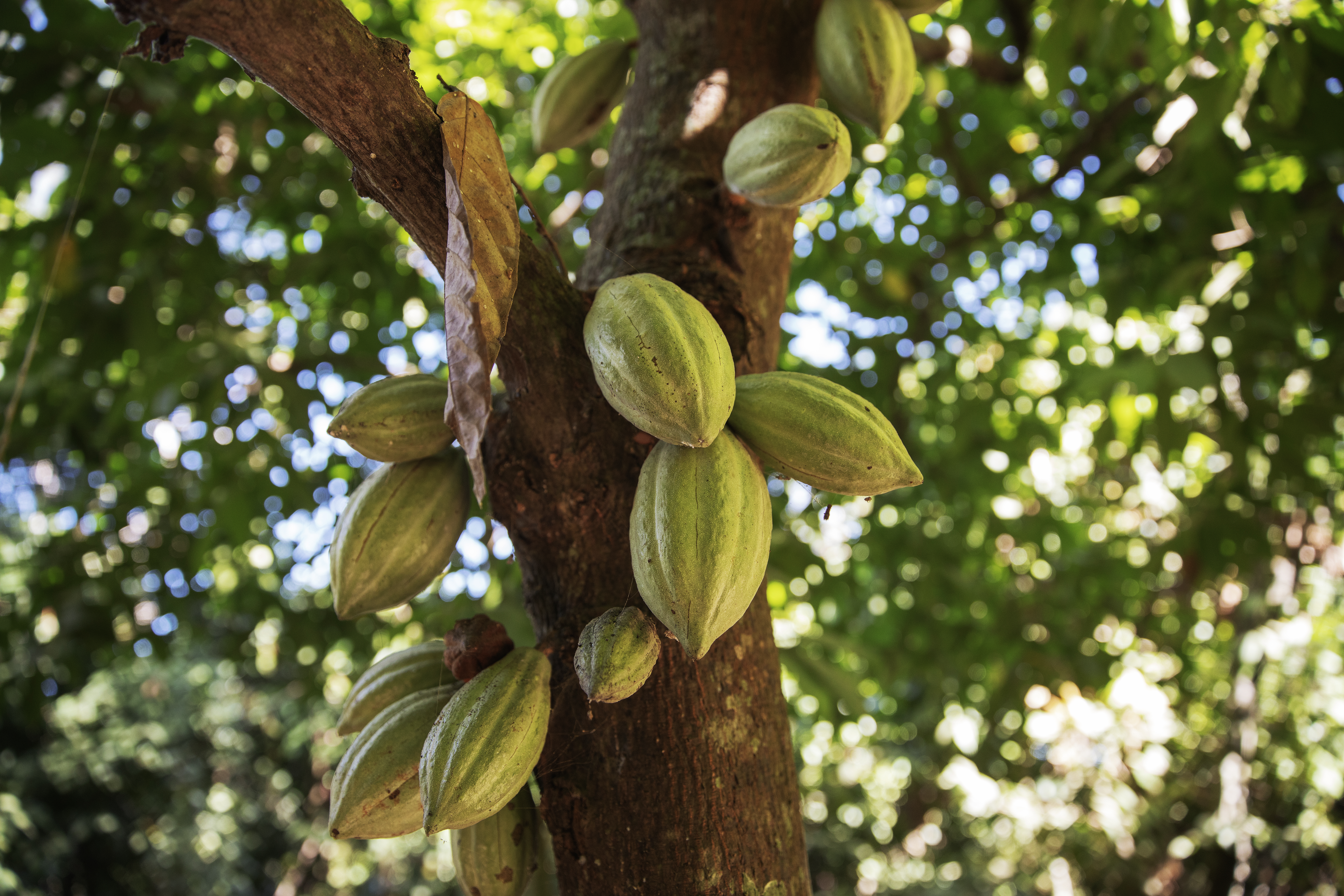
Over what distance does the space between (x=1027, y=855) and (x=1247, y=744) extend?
2.80m

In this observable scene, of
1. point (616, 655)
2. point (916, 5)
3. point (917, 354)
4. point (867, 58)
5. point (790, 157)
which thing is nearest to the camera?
point (616, 655)

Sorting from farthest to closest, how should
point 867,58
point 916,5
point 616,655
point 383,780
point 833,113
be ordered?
point 916,5
point 867,58
point 833,113
point 383,780
point 616,655

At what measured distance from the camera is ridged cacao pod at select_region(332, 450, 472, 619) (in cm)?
108

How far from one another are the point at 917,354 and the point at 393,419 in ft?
9.96

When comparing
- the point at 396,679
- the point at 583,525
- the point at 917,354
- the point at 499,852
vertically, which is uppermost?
the point at 583,525

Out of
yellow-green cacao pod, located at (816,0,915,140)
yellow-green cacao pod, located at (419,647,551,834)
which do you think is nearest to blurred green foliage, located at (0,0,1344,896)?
yellow-green cacao pod, located at (419,647,551,834)

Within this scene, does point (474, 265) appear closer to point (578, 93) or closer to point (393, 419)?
point (393, 419)

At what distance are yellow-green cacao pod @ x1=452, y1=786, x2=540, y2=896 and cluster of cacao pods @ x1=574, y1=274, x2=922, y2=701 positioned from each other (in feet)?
0.91

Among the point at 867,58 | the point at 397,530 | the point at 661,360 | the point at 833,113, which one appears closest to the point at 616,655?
the point at 661,360

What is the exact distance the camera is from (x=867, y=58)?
54.1 inches

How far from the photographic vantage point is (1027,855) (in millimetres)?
7379

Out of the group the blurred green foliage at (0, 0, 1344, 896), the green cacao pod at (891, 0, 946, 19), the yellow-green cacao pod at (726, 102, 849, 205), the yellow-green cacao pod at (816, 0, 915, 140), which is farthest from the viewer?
the blurred green foliage at (0, 0, 1344, 896)

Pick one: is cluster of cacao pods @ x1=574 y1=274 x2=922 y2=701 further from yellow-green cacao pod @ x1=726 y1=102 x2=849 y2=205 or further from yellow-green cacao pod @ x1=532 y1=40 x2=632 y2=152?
yellow-green cacao pod @ x1=532 y1=40 x2=632 y2=152

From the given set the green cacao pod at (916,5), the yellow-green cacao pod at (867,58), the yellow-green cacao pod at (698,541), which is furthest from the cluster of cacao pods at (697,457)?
the green cacao pod at (916,5)
